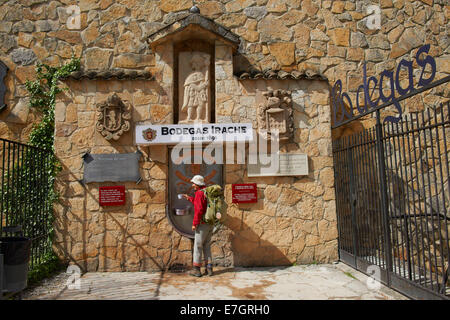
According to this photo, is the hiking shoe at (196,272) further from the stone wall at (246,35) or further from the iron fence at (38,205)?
the stone wall at (246,35)

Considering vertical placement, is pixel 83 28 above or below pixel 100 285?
above

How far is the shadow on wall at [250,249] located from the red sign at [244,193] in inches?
15.3

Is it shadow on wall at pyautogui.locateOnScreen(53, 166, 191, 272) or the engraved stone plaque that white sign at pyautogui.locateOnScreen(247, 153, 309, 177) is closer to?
shadow on wall at pyautogui.locateOnScreen(53, 166, 191, 272)

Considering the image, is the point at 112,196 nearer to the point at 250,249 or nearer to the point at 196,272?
the point at 196,272

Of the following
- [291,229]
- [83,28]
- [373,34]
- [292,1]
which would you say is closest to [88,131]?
[83,28]

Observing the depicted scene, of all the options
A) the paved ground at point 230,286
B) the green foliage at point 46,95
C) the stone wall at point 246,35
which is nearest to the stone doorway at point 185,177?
the paved ground at point 230,286

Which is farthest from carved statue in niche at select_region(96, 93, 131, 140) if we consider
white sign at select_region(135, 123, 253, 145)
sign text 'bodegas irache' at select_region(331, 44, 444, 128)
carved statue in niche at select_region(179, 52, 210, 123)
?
sign text 'bodegas irache' at select_region(331, 44, 444, 128)

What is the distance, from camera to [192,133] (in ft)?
19.2

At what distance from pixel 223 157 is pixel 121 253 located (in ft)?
8.68

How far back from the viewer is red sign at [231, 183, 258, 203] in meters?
5.98

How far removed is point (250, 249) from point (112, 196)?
2.81 metres

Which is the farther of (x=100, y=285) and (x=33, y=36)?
(x=33, y=36)

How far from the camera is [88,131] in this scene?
606cm
